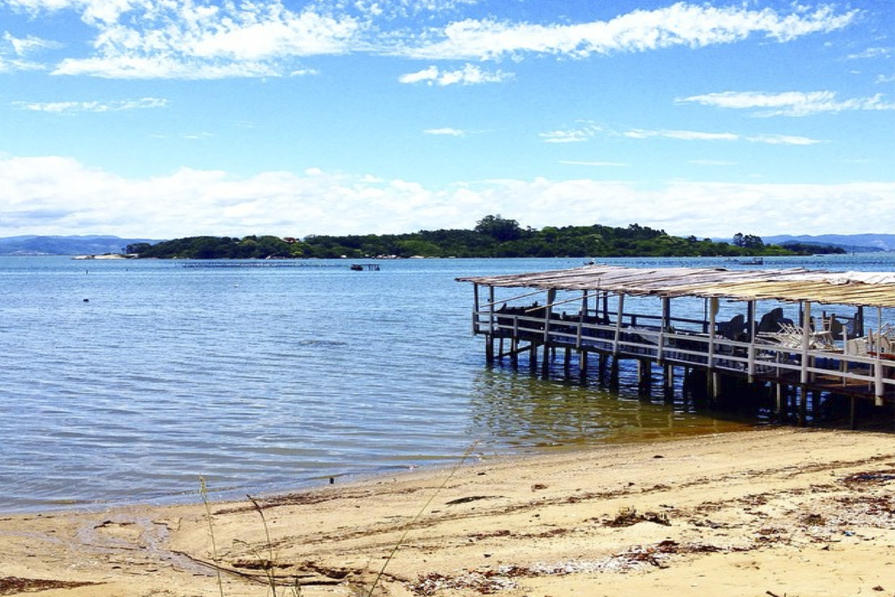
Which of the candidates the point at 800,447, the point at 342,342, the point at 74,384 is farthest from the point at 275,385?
the point at 800,447

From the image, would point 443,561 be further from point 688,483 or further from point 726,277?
point 726,277

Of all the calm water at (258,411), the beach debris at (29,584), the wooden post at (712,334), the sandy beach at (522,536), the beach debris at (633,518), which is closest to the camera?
the sandy beach at (522,536)

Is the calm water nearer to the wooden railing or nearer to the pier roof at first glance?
the wooden railing

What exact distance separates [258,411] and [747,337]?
39.8ft

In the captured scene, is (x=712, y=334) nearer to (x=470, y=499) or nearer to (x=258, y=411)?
(x=470, y=499)

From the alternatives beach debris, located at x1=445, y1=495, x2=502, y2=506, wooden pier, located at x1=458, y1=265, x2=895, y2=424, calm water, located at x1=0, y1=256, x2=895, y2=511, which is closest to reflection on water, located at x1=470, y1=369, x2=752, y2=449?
calm water, located at x1=0, y1=256, x2=895, y2=511

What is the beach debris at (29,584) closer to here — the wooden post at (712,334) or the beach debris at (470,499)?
the beach debris at (470,499)

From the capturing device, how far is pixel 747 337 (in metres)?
21.9

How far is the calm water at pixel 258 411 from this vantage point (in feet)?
51.9

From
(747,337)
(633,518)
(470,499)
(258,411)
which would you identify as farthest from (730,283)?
(633,518)

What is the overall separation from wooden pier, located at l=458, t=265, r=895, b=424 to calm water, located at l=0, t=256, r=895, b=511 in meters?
1.34

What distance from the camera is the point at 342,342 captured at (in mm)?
39219

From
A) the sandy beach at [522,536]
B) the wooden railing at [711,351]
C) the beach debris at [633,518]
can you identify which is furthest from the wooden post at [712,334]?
the beach debris at [633,518]

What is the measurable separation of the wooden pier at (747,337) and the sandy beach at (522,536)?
11.3 ft
